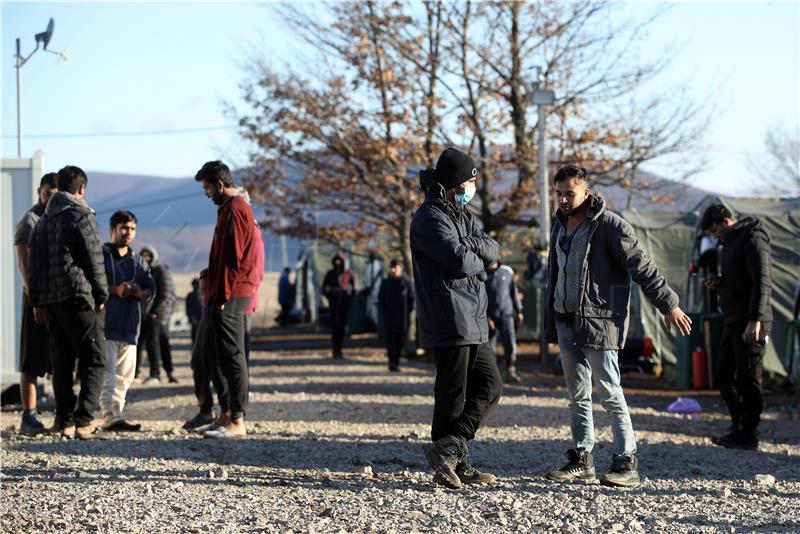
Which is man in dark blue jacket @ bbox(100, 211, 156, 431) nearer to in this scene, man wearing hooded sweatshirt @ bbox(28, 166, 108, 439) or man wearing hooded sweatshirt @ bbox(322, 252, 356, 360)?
man wearing hooded sweatshirt @ bbox(28, 166, 108, 439)

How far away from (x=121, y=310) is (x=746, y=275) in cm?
504

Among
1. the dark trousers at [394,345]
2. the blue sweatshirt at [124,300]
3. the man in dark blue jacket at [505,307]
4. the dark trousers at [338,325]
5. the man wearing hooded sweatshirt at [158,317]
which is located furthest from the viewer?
the dark trousers at [338,325]

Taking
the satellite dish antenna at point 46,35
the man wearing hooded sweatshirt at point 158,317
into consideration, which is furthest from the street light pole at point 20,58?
the man wearing hooded sweatshirt at point 158,317

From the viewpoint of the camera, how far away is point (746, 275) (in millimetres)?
9625

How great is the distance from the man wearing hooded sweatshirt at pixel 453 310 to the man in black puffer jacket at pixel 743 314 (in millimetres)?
2996

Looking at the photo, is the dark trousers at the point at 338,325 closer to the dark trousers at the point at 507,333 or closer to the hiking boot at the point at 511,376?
the hiking boot at the point at 511,376

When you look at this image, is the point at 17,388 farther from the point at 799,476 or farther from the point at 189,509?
the point at 799,476

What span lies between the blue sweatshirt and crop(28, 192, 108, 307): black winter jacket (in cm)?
93

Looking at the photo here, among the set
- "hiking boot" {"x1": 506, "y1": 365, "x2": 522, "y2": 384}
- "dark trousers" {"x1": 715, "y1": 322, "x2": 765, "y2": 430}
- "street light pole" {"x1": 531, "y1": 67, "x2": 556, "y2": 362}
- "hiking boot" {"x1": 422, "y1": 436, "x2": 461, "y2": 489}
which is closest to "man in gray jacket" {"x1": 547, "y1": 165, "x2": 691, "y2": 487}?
"hiking boot" {"x1": 422, "y1": 436, "x2": 461, "y2": 489}

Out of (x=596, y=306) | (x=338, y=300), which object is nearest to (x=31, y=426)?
(x=596, y=306)

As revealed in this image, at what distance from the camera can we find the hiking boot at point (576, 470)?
24.2ft

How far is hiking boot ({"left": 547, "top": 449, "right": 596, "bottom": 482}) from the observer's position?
7.39 m

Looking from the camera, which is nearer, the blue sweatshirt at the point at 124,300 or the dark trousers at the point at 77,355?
the dark trousers at the point at 77,355

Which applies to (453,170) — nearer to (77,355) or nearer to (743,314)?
(743,314)
